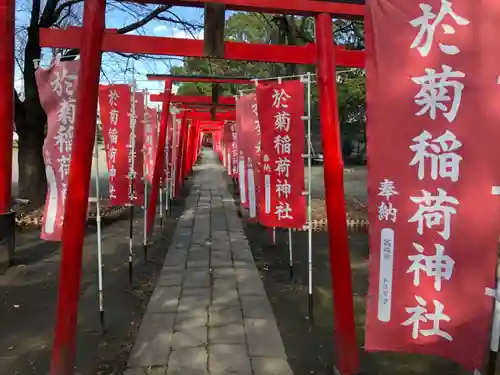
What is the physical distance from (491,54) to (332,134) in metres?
1.53

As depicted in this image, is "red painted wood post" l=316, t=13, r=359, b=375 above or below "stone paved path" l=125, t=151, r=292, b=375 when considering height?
above

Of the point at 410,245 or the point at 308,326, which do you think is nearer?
the point at 410,245

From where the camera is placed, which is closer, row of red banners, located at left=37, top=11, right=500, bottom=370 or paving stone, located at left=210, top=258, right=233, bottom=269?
row of red banners, located at left=37, top=11, right=500, bottom=370

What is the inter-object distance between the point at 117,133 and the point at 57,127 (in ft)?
7.70

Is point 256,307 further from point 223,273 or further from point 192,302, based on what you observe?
point 223,273

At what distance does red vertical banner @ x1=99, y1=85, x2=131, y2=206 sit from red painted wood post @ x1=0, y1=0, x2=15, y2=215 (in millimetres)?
1398

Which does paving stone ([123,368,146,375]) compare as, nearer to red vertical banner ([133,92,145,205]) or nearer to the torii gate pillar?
the torii gate pillar

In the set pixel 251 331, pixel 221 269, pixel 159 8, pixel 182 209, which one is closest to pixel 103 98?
pixel 221 269

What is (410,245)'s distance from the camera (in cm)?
268

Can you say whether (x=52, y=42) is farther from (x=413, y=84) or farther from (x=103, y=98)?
(x=413, y=84)

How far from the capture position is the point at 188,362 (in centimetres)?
402

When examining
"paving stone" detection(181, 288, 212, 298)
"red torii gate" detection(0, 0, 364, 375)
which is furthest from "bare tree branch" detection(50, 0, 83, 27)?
"red torii gate" detection(0, 0, 364, 375)

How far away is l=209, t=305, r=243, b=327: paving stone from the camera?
5.00 meters

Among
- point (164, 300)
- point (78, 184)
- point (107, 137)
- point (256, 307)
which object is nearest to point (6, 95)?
point (107, 137)
